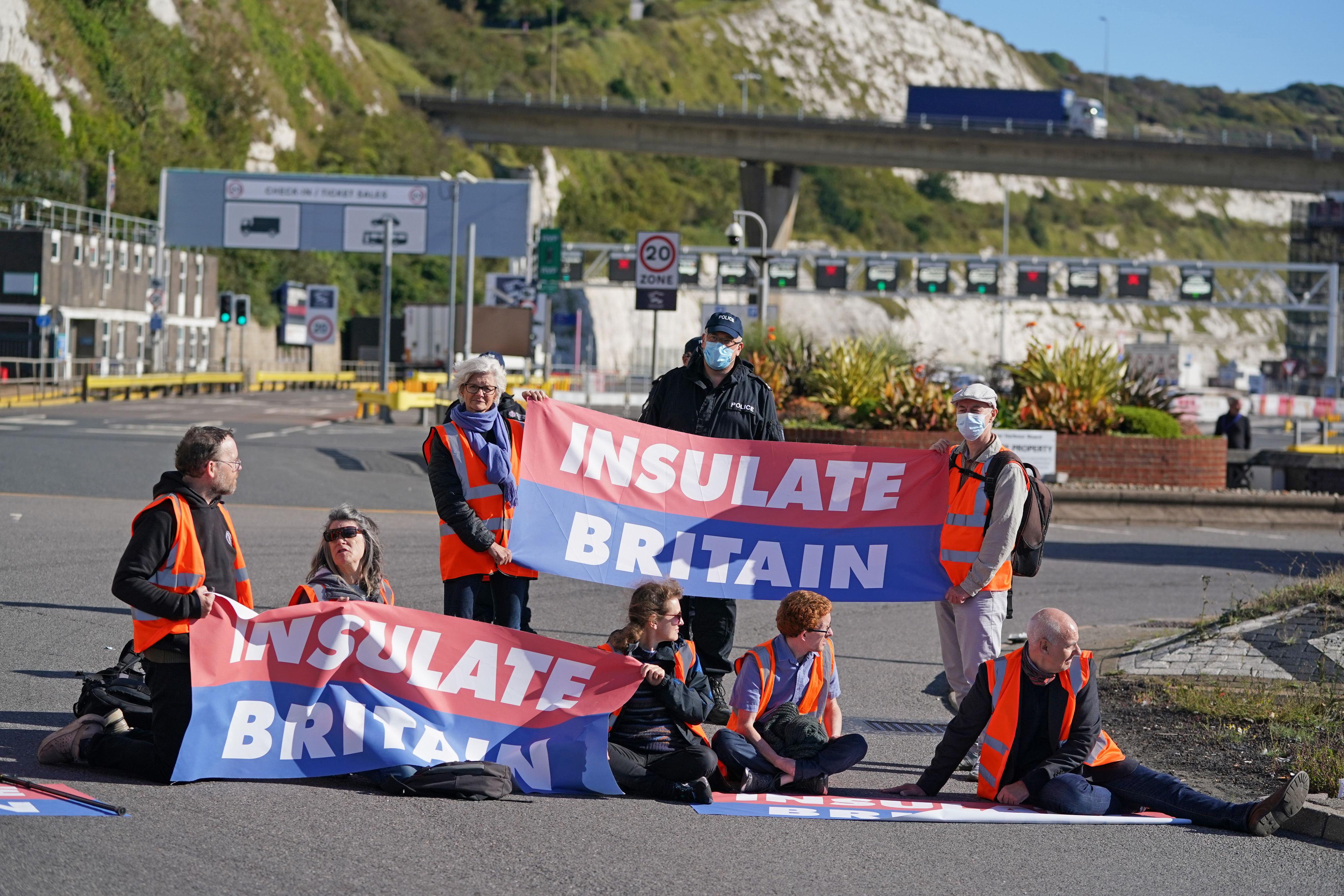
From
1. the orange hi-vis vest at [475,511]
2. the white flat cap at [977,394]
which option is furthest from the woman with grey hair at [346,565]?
the white flat cap at [977,394]

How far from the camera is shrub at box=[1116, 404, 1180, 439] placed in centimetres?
2147

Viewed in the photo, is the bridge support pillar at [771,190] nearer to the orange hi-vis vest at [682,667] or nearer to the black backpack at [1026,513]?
the black backpack at [1026,513]

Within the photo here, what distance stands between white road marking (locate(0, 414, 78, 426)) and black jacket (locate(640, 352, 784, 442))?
901 inches

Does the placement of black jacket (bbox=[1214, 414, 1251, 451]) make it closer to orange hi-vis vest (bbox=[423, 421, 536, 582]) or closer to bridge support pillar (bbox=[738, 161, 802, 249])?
orange hi-vis vest (bbox=[423, 421, 536, 582])

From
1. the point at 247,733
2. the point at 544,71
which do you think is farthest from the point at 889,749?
the point at 544,71

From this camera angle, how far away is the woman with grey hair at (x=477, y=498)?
294 inches

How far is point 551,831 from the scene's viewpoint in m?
5.93

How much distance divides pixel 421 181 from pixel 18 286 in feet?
49.1

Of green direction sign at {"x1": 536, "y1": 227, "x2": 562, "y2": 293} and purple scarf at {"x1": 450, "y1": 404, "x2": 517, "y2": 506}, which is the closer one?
purple scarf at {"x1": 450, "y1": 404, "x2": 517, "y2": 506}

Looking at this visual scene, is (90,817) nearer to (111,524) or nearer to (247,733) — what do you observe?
(247,733)

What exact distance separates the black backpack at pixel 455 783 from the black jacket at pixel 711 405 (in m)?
2.60

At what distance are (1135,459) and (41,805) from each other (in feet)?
58.3

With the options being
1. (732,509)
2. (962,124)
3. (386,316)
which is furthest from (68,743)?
(962,124)

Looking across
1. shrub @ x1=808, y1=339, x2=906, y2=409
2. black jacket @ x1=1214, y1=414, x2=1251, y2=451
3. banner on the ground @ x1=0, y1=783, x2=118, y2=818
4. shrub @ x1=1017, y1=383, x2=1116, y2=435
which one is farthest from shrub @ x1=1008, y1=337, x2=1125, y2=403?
banner on the ground @ x1=0, y1=783, x2=118, y2=818
